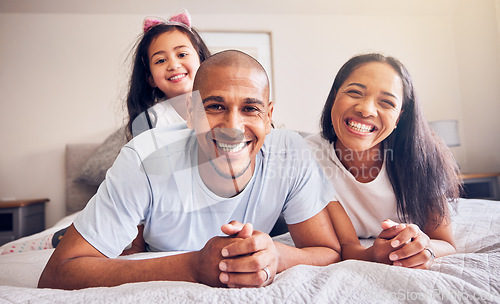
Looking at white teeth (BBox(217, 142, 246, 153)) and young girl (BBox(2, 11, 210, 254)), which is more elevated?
young girl (BBox(2, 11, 210, 254))

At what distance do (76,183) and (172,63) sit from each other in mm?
282

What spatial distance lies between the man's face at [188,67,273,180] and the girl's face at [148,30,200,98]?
5cm

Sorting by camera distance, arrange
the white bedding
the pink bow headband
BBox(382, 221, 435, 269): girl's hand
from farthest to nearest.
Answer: the pink bow headband
BBox(382, 221, 435, 269): girl's hand
the white bedding

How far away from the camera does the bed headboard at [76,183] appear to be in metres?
0.60

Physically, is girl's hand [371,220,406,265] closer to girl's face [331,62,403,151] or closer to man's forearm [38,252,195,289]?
girl's face [331,62,403,151]

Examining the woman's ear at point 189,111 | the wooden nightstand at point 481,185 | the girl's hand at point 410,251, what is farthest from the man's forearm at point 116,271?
the wooden nightstand at point 481,185

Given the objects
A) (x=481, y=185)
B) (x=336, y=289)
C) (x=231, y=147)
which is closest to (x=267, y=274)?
(x=336, y=289)

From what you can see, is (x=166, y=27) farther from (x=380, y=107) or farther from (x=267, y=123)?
(x=380, y=107)

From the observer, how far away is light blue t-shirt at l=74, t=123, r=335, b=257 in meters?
0.55

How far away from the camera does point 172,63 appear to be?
56cm

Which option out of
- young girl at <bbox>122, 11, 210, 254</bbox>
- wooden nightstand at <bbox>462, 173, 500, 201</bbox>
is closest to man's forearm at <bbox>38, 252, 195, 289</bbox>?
young girl at <bbox>122, 11, 210, 254</bbox>

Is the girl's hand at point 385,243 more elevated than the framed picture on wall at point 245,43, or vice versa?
the framed picture on wall at point 245,43

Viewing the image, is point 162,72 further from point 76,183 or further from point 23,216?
point 23,216

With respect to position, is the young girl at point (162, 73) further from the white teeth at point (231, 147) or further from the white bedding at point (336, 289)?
the white bedding at point (336, 289)
